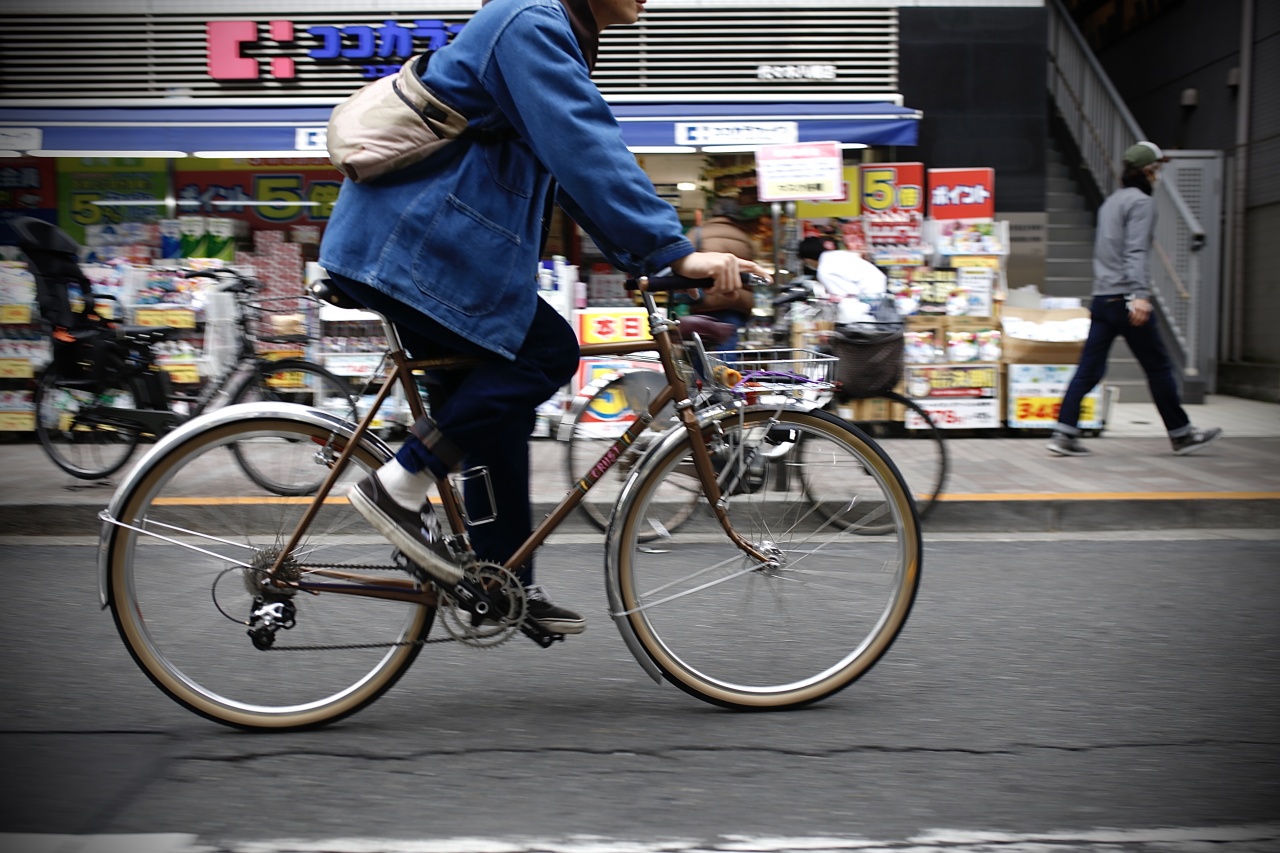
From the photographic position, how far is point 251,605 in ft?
9.30

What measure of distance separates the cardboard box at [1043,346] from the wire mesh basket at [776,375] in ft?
18.4

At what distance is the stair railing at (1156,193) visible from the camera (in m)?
11.4

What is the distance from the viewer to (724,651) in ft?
9.90

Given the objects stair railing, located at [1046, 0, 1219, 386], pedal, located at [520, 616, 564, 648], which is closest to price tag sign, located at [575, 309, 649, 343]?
stair railing, located at [1046, 0, 1219, 386]

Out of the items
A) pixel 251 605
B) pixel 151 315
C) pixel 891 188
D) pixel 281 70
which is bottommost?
pixel 251 605

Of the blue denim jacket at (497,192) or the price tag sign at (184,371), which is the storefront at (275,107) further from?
the blue denim jacket at (497,192)

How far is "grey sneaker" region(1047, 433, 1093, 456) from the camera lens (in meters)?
7.42

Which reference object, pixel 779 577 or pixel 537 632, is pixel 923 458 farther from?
pixel 537 632

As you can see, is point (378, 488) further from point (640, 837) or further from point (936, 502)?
point (936, 502)

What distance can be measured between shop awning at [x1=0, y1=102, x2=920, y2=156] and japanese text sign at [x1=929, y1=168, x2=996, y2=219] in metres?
0.94

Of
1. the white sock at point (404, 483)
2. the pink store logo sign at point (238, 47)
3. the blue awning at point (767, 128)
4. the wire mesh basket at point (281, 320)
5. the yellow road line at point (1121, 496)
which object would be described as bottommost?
the yellow road line at point (1121, 496)

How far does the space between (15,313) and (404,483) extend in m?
7.55

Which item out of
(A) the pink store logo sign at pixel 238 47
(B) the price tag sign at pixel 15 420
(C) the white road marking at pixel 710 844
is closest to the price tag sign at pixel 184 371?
(B) the price tag sign at pixel 15 420

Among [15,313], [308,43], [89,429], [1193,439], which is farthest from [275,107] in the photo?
[1193,439]
